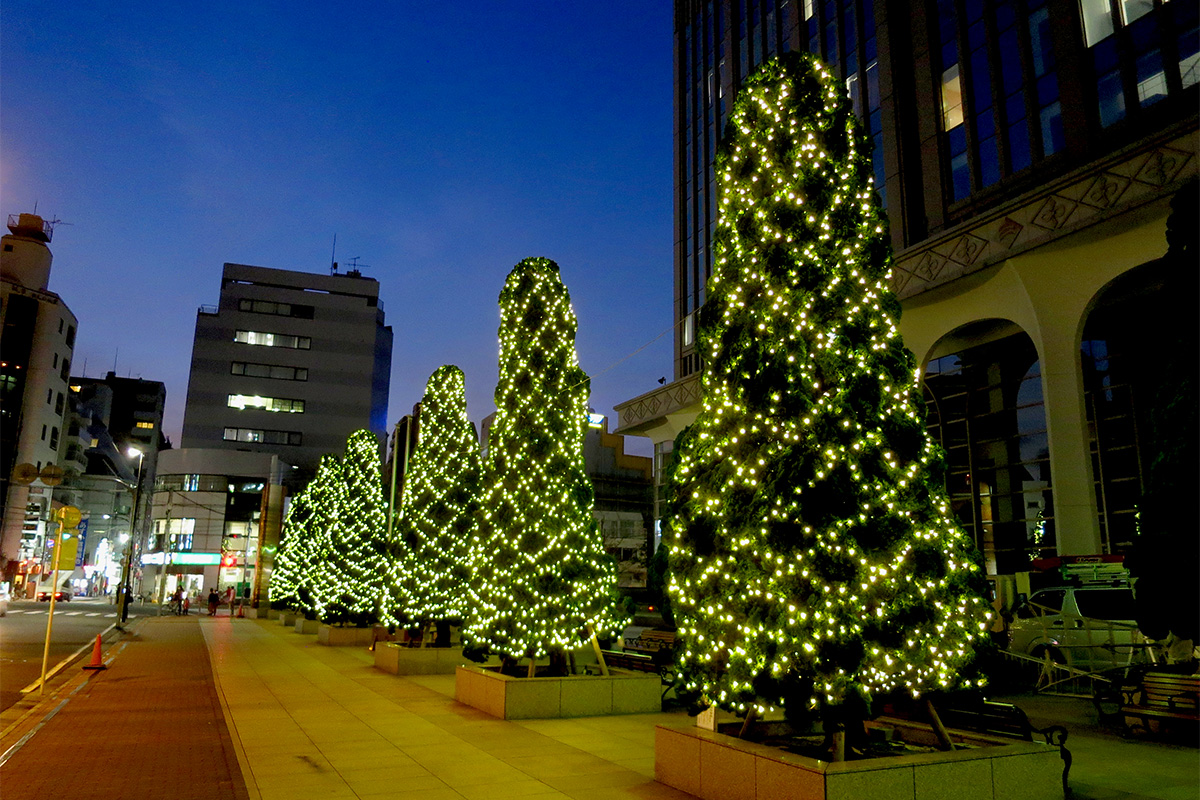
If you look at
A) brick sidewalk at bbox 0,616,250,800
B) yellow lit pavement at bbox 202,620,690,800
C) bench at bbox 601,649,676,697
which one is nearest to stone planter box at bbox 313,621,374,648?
brick sidewalk at bbox 0,616,250,800

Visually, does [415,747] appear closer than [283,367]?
Yes

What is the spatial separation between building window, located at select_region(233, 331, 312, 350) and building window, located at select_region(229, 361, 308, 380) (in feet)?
7.44

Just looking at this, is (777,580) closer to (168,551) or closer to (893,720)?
(893,720)

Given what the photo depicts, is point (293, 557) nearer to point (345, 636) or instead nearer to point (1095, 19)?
point (345, 636)

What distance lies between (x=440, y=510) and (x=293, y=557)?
17550 millimetres

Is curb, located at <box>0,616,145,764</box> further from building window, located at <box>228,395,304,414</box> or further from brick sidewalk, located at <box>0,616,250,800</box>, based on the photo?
building window, located at <box>228,395,304,414</box>

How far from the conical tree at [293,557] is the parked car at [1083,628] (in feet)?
76.5

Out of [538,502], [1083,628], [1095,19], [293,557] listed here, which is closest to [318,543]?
[293,557]

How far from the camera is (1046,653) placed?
48.7ft

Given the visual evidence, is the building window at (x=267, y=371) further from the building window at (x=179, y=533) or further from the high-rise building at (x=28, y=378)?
the building window at (x=179, y=533)

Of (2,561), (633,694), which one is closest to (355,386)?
(2,561)

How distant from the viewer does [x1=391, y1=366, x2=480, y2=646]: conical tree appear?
58.1ft

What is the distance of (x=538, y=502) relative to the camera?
40.9 feet

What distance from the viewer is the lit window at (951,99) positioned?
87.5 feet
